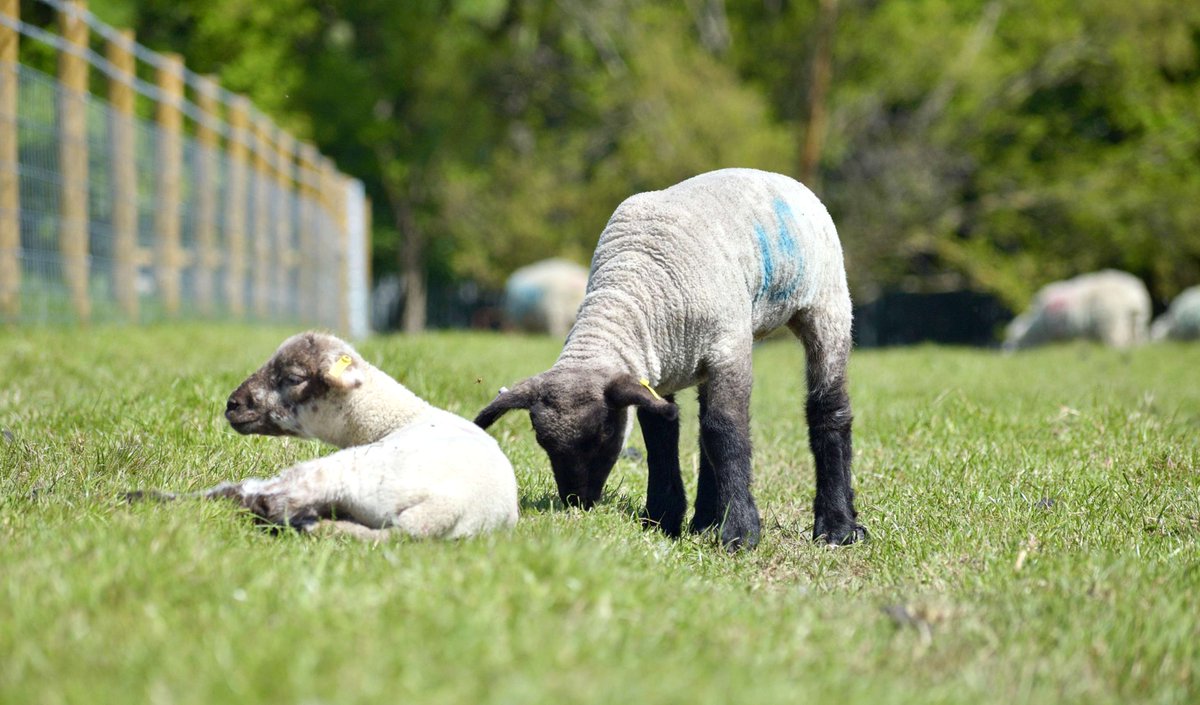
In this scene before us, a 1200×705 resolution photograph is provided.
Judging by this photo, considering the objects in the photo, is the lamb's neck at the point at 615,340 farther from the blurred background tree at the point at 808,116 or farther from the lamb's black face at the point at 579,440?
the blurred background tree at the point at 808,116

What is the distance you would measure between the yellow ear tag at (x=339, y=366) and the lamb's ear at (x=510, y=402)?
22.0 inches

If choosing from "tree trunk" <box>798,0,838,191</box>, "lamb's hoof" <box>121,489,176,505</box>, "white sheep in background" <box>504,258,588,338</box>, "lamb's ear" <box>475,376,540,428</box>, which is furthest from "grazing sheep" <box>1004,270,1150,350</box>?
"lamb's hoof" <box>121,489,176,505</box>

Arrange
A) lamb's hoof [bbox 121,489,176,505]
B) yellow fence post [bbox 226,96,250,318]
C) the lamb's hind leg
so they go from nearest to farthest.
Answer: lamb's hoof [bbox 121,489,176,505] < the lamb's hind leg < yellow fence post [bbox 226,96,250,318]

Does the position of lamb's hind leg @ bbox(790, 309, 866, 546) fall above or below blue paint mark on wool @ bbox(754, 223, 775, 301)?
below

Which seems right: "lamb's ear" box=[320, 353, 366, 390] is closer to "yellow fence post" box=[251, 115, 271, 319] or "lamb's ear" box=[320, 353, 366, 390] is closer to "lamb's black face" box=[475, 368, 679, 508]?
"lamb's black face" box=[475, 368, 679, 508]

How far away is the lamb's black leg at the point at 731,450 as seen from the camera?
4992 mm

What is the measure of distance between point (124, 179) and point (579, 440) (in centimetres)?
806

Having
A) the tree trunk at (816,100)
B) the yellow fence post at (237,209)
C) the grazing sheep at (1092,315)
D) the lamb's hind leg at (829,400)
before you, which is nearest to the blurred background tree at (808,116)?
the tree trunk at (816,100)

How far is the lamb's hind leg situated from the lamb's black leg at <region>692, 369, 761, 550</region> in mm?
604

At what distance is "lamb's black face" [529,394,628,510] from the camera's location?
491cm

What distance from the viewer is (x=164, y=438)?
18.1ft

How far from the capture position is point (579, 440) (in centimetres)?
495

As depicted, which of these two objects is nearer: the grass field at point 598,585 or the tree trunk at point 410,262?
the grass field at point 598,585

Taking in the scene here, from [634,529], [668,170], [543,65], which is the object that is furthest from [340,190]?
[634,529]
